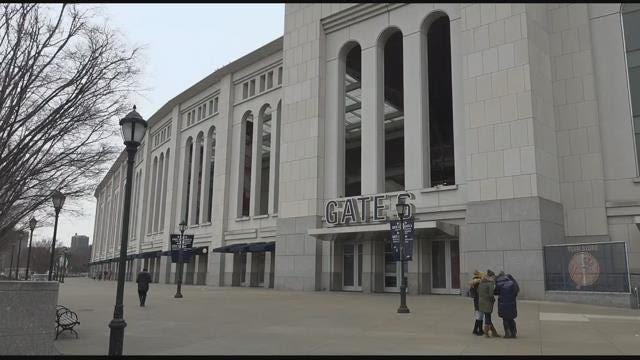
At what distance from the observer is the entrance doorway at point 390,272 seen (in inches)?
1160

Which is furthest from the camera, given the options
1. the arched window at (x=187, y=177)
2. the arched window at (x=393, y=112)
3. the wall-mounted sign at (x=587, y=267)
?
the arched window at (x=187, y=177)

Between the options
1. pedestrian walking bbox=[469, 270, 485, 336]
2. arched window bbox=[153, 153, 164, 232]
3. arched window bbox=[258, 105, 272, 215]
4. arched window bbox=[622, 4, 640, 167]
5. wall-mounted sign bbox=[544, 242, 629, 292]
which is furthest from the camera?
arched window bbox=[153, 153, 164, 232]

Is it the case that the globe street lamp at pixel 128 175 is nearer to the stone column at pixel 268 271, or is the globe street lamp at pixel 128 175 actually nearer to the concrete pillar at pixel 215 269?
the stone column at pixel 268 271

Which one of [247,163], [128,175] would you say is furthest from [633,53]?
[247,163]

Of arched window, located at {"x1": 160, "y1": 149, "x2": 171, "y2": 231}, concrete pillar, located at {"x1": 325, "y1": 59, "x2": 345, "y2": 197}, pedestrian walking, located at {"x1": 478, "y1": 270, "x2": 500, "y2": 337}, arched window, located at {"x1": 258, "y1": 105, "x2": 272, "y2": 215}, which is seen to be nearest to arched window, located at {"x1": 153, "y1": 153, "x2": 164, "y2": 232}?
arched window, located at {"x1": 160, "y1": 149, "x2": 171, "y2": 231}

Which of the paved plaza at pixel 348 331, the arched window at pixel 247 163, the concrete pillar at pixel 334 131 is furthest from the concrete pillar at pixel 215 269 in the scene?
the paved plaza at pixel 348 331

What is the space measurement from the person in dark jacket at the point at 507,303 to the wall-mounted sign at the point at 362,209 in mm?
14878

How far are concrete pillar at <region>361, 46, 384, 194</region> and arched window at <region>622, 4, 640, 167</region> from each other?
12.5m

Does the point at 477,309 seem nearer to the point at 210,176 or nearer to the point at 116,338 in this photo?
the point at 116,338

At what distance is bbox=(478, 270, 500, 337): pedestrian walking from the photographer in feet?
40.2

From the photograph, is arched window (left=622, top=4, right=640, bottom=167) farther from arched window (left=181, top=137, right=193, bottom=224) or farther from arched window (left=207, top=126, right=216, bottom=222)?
arched window (left=181, top=137, right=193, bottom=224)

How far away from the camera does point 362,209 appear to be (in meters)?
29.4

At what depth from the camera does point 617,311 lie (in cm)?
1884

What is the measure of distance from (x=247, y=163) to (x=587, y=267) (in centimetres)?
2889
